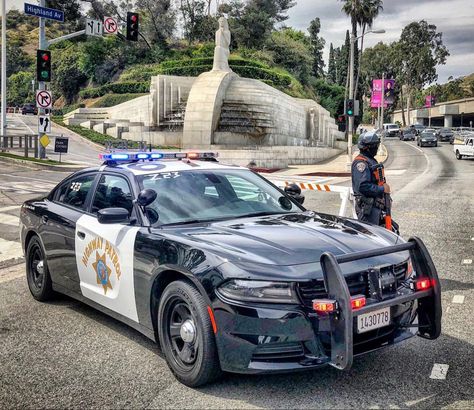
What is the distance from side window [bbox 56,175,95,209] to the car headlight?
8.12ft

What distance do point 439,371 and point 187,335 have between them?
1.84 meters

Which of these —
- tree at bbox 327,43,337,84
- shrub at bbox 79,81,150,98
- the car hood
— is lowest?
the car hood

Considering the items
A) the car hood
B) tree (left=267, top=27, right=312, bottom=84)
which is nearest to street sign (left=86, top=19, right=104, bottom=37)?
the car hood

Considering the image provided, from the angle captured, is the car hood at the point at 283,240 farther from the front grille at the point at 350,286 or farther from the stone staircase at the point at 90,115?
the stone staircase at the point at 90,115

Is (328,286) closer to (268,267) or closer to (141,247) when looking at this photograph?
(268,267)

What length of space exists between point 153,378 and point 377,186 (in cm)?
365

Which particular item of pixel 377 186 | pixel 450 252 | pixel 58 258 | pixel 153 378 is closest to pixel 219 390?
pixel 153 378

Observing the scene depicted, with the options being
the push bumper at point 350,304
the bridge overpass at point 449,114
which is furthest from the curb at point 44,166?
the bridge overpass at point 449,114

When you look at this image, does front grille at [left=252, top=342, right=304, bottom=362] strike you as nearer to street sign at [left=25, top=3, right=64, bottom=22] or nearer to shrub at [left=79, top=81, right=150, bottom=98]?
street sign at [left=25, top=3, right=64, bottom=22]

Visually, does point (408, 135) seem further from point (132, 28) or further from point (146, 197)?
point (146, 197)

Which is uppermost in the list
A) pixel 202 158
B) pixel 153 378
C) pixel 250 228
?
pixel 202 158

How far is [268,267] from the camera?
3676mm

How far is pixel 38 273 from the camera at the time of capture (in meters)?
6.25

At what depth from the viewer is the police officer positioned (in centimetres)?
663
